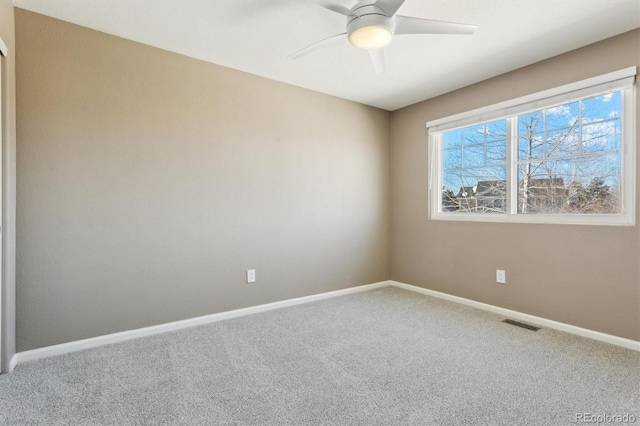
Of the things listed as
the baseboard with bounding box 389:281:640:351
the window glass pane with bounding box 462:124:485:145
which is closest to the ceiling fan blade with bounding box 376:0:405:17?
the window glass pane with bounding box 462:124:485:145

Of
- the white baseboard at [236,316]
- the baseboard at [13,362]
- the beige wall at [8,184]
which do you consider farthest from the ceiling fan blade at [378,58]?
the baseboard at [13,362]

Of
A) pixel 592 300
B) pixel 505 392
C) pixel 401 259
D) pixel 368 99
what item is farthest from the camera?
pixel 401 259

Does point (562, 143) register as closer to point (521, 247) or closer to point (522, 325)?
point (521, 247)

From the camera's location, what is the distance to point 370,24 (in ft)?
5.80

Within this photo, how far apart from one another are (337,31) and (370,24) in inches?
25.8

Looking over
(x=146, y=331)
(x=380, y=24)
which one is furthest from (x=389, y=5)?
(x=146, y=331)

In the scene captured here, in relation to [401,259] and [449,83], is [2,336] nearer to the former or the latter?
[401,259]

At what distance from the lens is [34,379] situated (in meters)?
1.88

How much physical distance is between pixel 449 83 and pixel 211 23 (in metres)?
2.38

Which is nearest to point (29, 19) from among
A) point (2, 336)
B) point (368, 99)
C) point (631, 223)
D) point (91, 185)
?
point (91, 185)

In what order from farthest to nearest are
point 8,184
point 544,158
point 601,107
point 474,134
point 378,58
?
point 474,134 → point 544,158 → point 601,107 → point 378,58 → point 8,184

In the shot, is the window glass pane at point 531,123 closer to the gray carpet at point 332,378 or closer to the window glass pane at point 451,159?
the window glass pane at point 451,159

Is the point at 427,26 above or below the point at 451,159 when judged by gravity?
above

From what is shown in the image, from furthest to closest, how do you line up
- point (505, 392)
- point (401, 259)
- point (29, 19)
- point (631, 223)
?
point (401, 259), point (631, 223), point (29, 19), point (505, 392)
